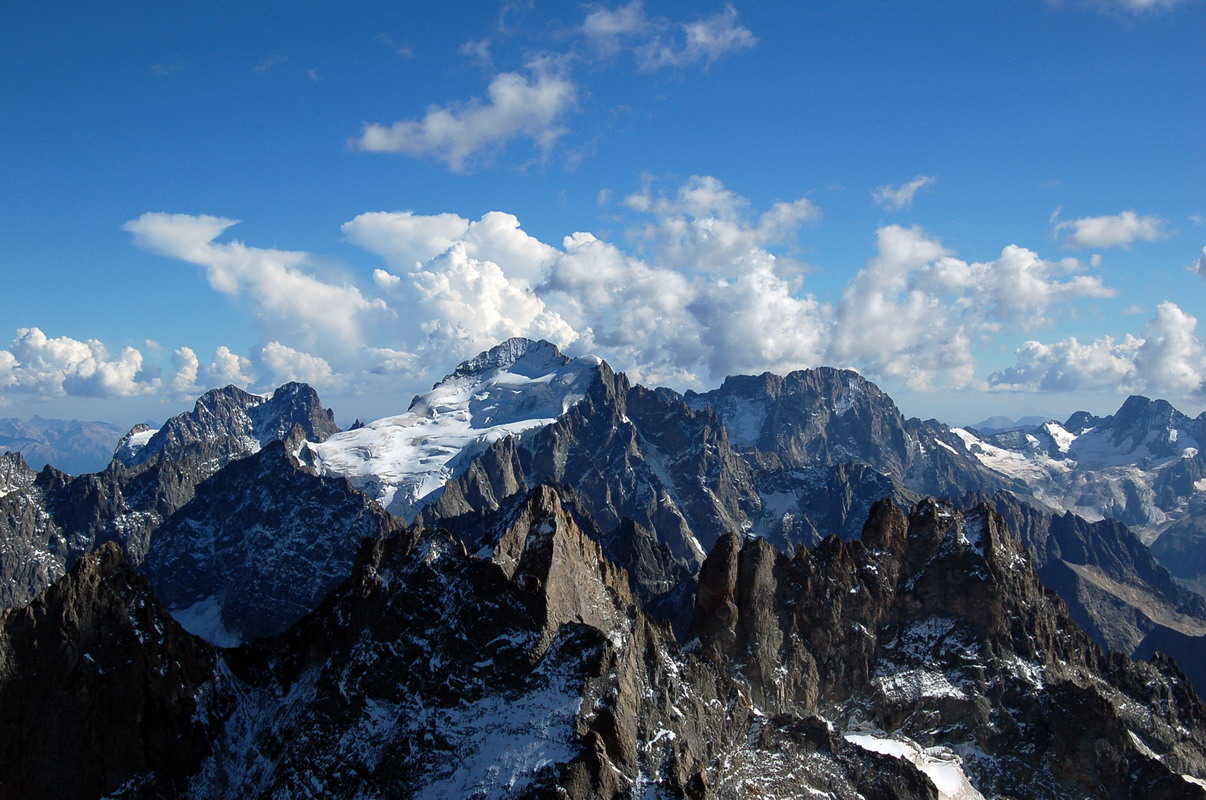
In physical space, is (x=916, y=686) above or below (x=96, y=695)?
above

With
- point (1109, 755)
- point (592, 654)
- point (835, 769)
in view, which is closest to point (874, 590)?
point (1109, 755)

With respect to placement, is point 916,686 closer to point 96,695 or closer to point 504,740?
point 504,740

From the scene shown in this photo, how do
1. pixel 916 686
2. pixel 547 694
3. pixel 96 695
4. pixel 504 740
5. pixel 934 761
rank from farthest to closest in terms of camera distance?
pixel 916 686 → pixel 934 761 → pixel 547 694 → pixel 96 695 → pixel 504 740

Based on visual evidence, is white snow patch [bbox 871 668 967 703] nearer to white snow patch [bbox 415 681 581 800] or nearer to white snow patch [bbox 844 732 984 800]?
white snow patch [bbox 844 732 984 800]

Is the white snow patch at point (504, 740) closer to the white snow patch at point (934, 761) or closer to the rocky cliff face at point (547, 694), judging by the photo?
the rocky cliff face at point (547, 694)

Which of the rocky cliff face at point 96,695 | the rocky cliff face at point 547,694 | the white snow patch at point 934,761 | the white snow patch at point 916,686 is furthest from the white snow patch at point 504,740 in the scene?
the white snow patch at point 916,686

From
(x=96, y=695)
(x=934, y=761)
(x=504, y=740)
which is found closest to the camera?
(x=504, y=740)

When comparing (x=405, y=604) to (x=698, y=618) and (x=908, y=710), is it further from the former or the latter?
(x=908, y=710)

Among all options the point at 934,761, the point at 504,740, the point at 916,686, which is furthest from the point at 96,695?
the point at 916,686
